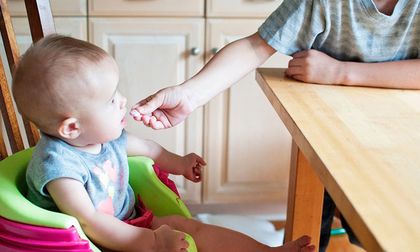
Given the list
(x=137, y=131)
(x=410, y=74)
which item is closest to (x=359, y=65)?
(x=410, y=74)

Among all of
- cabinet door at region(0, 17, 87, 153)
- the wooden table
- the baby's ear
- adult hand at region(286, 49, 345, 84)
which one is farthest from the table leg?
cabinet door at region(0, 17, 87, 153)

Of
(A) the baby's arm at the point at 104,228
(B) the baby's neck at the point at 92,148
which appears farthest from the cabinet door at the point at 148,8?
(A) the baby's arm at the point at 104,228

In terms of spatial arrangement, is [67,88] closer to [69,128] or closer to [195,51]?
[69,128]

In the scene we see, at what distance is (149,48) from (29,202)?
99 cm

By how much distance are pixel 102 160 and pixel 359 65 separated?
17.7 inches

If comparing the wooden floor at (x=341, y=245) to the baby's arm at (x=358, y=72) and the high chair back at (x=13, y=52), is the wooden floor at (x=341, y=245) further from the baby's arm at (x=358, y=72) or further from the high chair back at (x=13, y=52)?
the high chair back at (x=13, y=52)

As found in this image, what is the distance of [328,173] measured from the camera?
0.63 m

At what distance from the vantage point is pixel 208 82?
39.4 inches

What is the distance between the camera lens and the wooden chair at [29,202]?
736 mm

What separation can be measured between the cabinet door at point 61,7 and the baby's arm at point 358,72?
84 cm

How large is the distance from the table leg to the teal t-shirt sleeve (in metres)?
0.18

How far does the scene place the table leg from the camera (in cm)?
107

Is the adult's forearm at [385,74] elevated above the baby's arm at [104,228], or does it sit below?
above

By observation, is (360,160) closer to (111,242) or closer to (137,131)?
(111,242)
